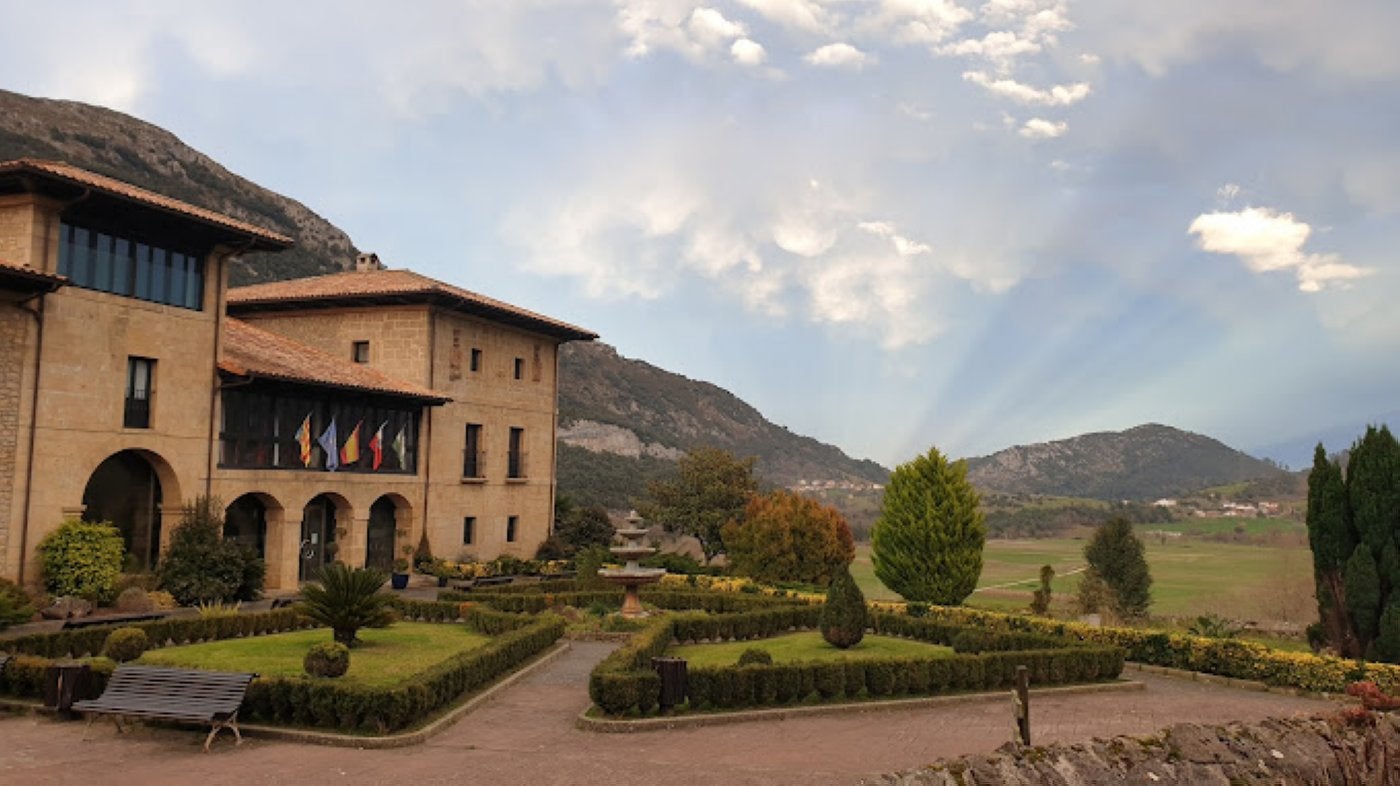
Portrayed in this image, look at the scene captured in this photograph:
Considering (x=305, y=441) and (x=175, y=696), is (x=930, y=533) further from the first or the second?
(x=175, y=696)

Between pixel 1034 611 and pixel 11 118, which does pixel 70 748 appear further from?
pixel 11 118

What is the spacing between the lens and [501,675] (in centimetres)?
1786

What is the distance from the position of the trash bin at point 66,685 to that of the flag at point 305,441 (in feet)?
60.0

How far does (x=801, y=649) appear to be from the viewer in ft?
73.6

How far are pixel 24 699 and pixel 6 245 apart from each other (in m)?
14.0

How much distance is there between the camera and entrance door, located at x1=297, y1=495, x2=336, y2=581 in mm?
34094

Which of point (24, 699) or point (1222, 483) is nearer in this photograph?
point (24, 699)

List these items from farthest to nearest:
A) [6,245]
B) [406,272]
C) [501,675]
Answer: [406,272] < [6,245] < [501,675]

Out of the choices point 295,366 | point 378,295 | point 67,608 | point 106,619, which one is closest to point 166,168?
point 378,295

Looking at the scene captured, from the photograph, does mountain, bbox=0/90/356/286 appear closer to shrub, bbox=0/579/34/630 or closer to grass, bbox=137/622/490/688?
shrub, bbox=0/579/34/630

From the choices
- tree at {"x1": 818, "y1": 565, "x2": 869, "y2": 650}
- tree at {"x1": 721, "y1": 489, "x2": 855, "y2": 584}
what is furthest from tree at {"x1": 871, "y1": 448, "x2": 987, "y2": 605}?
tree at {"x1": 818, "y1": 565, "x2": 869, "y2": 650}

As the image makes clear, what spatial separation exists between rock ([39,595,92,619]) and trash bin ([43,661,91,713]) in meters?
10.1

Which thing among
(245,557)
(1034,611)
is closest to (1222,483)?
(1034,611)

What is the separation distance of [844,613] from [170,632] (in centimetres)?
1377
